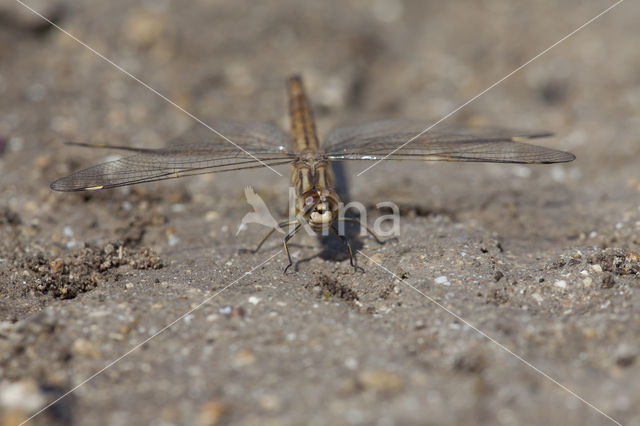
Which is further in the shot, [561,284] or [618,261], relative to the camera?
[618,261]

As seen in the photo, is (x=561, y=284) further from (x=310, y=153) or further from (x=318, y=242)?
(x=310, y=153)

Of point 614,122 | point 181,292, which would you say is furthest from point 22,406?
point 614,122

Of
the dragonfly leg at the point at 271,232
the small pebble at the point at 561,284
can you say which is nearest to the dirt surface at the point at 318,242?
the small pebble at the point at 561,284

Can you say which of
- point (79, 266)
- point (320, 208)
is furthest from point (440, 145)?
point (79, 266)

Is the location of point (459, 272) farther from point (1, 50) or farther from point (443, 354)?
point (1, 50)

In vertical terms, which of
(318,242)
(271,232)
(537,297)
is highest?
(271,232)

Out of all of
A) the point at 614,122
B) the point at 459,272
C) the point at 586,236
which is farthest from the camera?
the point at 614,122

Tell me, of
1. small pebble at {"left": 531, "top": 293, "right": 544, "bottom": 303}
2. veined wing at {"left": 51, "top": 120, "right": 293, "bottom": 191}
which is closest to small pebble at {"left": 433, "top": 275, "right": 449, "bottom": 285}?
small pebble at {"left": 531, "top": 293, "right": 544, "bottom": 303}
